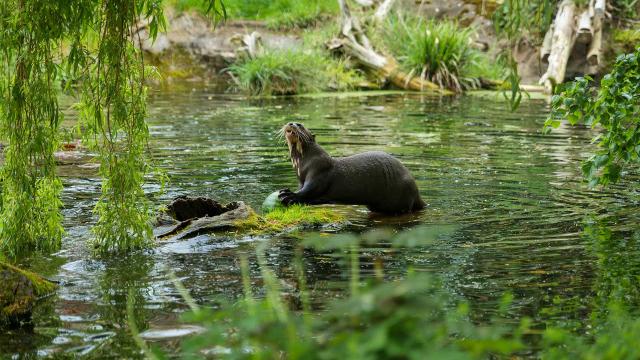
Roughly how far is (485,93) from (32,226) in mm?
16866

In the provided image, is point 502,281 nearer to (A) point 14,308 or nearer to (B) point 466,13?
(A) point 14,308

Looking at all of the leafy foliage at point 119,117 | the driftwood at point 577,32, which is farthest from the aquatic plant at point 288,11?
the leafy foliage at point 119,117

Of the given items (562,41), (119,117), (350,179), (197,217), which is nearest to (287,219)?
(197,217)

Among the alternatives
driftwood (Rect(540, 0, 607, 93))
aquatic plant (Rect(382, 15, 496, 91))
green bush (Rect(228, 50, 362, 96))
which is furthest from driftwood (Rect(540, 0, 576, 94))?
green bush (Rect(228, 50, 362, 96))

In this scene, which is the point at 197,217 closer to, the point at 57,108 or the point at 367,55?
the point at 57,108

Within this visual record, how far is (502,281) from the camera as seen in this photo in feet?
19.2

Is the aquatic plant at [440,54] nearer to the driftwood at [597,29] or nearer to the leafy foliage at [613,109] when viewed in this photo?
the driftwood at [597,29]

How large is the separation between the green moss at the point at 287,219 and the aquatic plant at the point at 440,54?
47.0 ft

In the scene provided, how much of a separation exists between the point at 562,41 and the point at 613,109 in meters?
14.8

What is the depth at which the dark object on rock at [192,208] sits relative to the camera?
788cm

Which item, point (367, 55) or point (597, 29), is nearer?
point (597, 29)

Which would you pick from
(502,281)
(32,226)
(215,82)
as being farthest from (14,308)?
(215,82)

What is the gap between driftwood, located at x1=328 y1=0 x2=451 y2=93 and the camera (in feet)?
75.1

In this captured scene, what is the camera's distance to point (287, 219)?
7914mm
